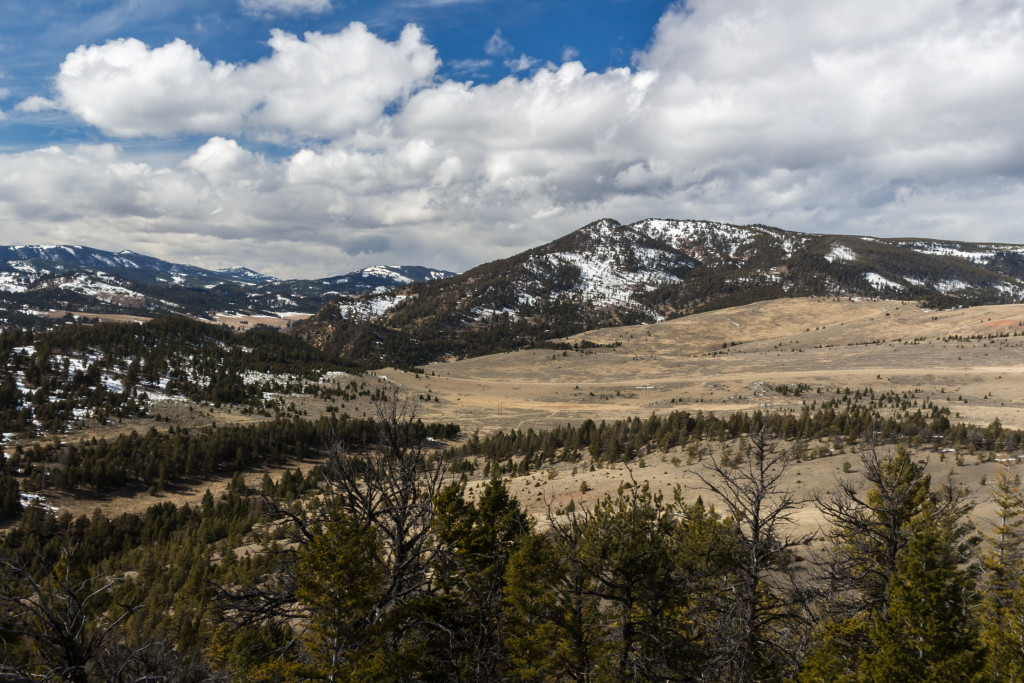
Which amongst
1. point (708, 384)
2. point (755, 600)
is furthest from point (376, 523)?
point (708, 384)

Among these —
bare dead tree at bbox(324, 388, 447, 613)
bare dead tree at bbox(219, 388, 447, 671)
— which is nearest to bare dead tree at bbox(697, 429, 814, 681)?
bare dead tree at bbox(324, 388, 447, 613)

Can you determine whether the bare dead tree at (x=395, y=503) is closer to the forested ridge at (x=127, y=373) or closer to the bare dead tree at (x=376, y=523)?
the bare dead tree at (x=376, y=523)

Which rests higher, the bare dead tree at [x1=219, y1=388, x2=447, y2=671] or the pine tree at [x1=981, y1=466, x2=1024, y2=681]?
the bare dead tree at [x1=219, y1=388, x2=447, y2=671]

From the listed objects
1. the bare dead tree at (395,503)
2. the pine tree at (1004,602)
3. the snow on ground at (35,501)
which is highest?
the bare dead tree at (395,503)

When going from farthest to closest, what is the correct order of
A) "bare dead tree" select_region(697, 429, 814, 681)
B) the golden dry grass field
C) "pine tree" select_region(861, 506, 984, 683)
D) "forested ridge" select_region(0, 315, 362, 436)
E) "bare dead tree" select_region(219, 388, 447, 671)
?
"forested ridge" select_region(0, 315, 362, 436), the golden dry grass field, "bare dead tree" select_region(219, 388, 447, 671), "pine tree" select_region(861, 506, 984, 683), "bare dead tree" select_region(697, 429, 814, 681)

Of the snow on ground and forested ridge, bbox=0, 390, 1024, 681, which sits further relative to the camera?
the snow on ground

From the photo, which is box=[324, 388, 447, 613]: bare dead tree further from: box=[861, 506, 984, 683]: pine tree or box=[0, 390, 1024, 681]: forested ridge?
box=[861, 506, 984, 683]: pine tree

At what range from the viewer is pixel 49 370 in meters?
80.4

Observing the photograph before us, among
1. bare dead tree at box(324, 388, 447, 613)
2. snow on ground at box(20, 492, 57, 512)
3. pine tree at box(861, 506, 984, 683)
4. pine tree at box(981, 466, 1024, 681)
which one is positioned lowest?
snow on ground at box(20, 492, 57, 512)

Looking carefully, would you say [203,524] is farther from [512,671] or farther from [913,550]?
[913,550]

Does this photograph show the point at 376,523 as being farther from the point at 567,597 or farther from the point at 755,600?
the point at 755,600

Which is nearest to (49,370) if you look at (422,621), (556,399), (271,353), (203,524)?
(271,353)

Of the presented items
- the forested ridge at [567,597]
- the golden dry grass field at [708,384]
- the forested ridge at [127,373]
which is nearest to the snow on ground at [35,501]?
the golden dry grass field at [708,384]

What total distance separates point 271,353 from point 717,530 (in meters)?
130
